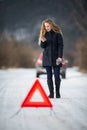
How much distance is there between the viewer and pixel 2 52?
51.1 metres

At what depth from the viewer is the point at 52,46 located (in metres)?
10.6

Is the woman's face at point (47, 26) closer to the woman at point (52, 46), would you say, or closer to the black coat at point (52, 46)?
the woman at point (52, 46)

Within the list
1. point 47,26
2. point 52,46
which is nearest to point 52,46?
point 52,46

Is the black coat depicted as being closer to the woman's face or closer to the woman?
the woman

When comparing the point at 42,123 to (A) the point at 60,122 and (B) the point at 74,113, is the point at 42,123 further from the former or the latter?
(B) the point at 74,113

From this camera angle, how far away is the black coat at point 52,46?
1055 centimetres

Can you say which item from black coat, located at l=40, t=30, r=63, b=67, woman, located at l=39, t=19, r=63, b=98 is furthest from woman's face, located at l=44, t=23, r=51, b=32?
black coat, located at l=40, t=30, r=63, b=67

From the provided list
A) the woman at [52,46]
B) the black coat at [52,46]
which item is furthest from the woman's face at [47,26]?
the black coat at [52,46]

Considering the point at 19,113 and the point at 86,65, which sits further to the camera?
the point at 86,65

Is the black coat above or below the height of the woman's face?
below

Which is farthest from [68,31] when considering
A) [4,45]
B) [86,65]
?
[86,65]

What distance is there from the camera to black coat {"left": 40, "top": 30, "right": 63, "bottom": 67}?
10.5 meters

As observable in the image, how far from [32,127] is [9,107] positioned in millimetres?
2419

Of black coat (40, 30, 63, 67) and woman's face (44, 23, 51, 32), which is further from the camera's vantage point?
black coat (40, 30, 63, 67)
